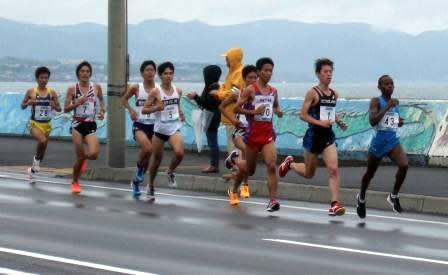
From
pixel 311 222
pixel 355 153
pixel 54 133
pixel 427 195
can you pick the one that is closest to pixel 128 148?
pixel 54 133

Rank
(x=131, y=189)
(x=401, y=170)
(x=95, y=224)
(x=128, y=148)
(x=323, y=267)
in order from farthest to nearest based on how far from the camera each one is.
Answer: (x=128, y=148) < (x=131, y=189) < (x=401, y=170) < (x=95, y=224) < (x=323, y=267)

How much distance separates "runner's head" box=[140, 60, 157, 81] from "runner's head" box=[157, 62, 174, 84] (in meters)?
0.23

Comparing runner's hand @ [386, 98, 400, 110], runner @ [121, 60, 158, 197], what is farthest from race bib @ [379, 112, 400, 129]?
runner @ [121, 60, 158, 197]

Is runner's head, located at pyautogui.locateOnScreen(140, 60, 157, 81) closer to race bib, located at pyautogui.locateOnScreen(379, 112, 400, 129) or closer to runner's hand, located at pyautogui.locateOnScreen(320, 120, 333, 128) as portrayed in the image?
runner's hand, located at pyautogui.locateOnScreen(320, 120, 333, 128)

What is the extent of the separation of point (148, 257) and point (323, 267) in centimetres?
158

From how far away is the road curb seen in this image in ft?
53.6

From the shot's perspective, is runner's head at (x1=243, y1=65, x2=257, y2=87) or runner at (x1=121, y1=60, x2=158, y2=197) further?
Result: runner at (x1=121, y1=60, x2=158, y2=197)

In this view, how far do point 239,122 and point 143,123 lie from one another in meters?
1.44

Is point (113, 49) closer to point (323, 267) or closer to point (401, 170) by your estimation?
point (401, 170)

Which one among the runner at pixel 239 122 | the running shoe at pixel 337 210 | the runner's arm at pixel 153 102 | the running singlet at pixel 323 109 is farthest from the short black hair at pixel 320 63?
the runner's arm at pixel 153 102

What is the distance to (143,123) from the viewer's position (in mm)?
17469

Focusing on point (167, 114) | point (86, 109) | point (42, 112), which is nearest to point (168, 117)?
point (167, 114)

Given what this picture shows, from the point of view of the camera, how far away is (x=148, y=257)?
11273 millimetres

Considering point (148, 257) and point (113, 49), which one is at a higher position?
point (113, 49)
